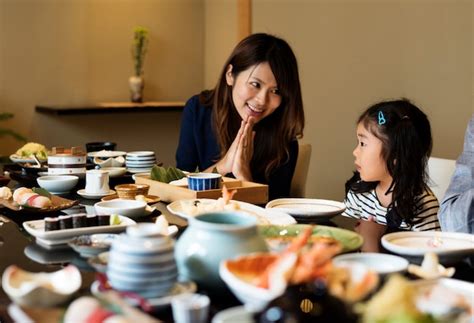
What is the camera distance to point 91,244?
142cm

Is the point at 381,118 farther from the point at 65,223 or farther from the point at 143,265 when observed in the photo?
the point at 143,265

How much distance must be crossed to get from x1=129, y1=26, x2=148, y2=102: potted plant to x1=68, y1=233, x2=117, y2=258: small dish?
3985mm

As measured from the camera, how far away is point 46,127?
5.23 metres

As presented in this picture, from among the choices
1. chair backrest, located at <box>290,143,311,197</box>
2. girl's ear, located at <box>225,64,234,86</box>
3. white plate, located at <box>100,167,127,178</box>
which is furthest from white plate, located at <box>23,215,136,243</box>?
chair backrest, located at <box>290,143,311,197</box>

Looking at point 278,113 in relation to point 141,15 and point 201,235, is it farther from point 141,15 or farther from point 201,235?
point 141,15

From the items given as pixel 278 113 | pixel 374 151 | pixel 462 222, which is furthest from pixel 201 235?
pixel 278 113

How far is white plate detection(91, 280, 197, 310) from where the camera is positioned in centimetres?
105

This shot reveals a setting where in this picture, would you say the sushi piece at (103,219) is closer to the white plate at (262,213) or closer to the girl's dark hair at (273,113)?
the white plate at (262,213)

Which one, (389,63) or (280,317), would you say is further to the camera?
(389,63)

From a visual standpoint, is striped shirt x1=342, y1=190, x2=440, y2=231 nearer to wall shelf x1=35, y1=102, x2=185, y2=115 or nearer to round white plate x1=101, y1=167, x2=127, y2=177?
round white plate x1=101, y1=167, x2=127, y2=177

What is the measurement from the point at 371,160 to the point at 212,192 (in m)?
0.80

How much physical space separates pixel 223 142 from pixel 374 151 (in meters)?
0.65

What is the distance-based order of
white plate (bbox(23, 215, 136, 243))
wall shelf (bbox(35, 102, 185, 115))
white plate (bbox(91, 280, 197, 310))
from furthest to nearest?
wall shelf (bbox(35, 102, 185, 115)) → white plate (bbox(23, 215, 136, 243)) → white plate (bbox(91, 280, 197, 310))

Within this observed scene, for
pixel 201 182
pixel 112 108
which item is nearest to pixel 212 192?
pixel 201 182
